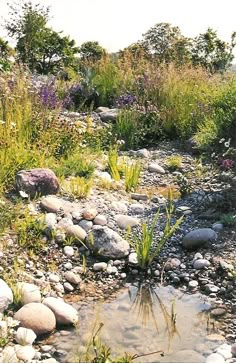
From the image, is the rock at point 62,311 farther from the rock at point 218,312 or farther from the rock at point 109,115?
the rock at point 109,115

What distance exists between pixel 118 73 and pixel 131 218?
20.9ft

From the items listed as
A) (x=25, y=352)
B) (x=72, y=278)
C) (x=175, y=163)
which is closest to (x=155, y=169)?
(x=175, y=163)

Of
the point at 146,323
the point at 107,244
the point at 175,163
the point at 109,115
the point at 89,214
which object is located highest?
the point at 109,115

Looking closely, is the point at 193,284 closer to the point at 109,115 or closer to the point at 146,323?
the point at 146,323

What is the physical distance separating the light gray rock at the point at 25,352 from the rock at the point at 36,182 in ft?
6.17

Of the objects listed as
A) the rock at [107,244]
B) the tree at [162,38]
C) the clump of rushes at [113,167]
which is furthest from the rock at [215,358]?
the tree at [162,38]

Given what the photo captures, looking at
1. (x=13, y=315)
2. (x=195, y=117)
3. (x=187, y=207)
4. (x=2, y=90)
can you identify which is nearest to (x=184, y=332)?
(x=13, y=315)

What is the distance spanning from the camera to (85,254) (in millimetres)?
4133

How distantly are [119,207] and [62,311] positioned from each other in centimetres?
172

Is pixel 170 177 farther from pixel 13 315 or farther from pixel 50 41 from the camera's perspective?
pixel 50 41

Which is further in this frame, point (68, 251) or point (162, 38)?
point (162, 38)

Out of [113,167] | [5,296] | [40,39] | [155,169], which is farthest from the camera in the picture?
[40,39]

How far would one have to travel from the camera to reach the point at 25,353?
9.37ft

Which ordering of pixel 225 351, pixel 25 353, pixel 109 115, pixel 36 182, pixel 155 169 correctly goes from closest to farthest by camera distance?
pixel 25 353, pixel 225 351, pixel 36 182, pixel 155 169, pixel 109 115
